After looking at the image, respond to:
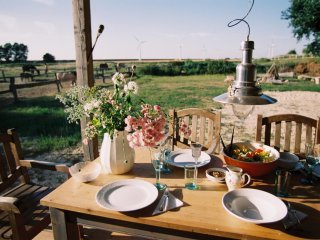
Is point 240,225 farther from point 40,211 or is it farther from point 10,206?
point 40,211

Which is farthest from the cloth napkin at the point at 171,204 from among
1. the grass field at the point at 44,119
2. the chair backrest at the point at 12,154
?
the grass field at the point at 44,119

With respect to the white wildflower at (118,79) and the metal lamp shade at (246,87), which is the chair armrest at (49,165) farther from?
the metal lamp shade at (246,87)

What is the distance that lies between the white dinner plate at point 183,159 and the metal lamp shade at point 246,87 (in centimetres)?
70

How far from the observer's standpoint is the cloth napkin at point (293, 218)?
3.86 ft

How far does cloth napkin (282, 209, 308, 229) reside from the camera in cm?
118

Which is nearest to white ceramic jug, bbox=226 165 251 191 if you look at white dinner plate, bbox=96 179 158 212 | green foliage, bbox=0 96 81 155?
white dinner plate, bbox=96 179 158 212

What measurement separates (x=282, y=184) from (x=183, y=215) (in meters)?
0.62

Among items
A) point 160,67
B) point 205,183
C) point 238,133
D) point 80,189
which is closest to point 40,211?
point 80,189

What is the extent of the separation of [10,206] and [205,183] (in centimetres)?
113

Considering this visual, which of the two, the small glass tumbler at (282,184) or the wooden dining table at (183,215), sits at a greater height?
the small glass tumbler at (282,184)

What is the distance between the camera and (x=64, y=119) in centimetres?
618

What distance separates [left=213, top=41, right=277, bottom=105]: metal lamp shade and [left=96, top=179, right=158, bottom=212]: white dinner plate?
65cm

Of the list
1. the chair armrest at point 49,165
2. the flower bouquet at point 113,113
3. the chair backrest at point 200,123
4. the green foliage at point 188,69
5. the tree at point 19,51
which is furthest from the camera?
the tree at point 19,51

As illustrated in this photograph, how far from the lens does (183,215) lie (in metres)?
1.26
